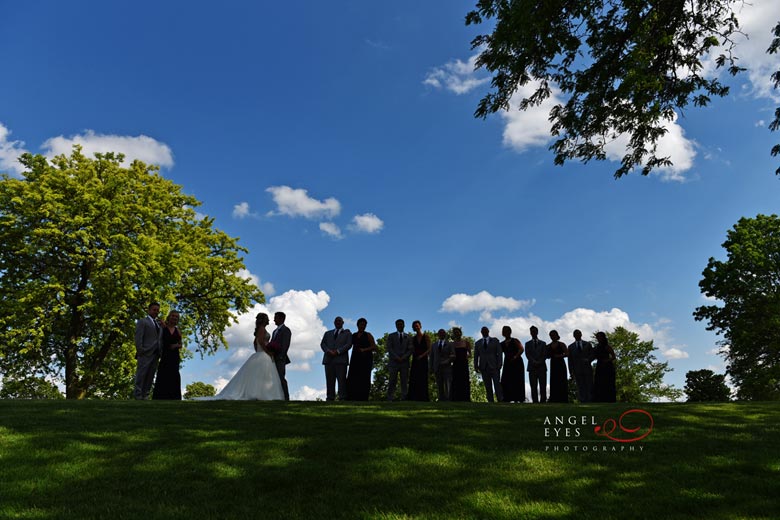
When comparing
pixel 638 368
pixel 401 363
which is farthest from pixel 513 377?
pixel 638 368

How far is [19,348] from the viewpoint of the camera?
78.0 ft

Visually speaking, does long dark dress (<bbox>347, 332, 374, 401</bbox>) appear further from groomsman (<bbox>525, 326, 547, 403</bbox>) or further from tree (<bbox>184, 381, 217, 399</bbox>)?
tree (<bbox>184, 381, 217, 399</bbox>)

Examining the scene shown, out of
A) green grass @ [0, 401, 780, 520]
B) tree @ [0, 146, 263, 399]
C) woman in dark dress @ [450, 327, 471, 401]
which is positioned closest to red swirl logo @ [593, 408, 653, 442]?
green grass @ [0, 401, 780, 520]

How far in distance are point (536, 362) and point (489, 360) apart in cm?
161

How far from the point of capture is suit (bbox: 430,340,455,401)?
16.5 m

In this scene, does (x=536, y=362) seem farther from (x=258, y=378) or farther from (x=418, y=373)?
(x=258, y=378)

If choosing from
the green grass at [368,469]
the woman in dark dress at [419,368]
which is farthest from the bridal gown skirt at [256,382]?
the green grass at [368,469]

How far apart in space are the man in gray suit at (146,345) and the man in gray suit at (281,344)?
3.07 metres

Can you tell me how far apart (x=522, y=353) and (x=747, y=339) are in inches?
914

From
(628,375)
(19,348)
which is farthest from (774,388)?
(19,348)

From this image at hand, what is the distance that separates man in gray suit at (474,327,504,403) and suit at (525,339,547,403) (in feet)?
3.45

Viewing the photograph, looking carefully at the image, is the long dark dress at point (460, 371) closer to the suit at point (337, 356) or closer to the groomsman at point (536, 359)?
the groomsman at point (536, 359)

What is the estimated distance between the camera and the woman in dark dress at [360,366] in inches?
599

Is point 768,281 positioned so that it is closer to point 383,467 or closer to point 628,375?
point 628,375
